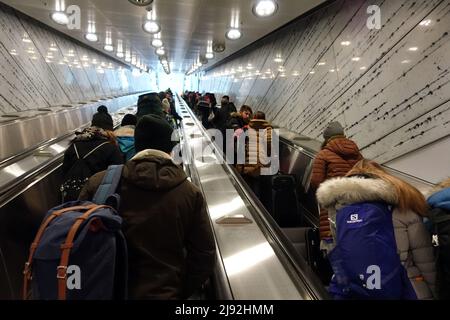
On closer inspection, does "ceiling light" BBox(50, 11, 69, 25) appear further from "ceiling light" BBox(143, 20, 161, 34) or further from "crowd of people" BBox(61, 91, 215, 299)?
"crowd of people" BBox(61, 91, 215, 299)

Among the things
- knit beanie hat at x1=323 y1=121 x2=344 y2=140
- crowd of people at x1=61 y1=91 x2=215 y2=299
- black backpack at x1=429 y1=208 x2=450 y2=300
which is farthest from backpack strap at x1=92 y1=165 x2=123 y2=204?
knit beanie hat at x1=323 y1=121 x2=344 y2=140

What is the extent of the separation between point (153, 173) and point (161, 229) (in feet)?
0.96

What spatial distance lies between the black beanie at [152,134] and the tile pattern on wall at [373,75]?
9.75 ft

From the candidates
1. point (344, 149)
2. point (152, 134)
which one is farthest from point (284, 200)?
point (152, 134)

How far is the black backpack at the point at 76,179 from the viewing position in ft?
9.54

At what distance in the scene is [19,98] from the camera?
7535 millimetres

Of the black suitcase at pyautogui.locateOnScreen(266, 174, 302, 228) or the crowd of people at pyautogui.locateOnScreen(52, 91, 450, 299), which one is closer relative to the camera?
the crowd of people at pyautogui.locateOnScreen(52, 91, 450, 299)

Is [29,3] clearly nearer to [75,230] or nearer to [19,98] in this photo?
[19,98]

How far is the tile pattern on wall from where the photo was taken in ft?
11.6

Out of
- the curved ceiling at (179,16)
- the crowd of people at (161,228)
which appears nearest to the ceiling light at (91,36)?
the curved ceiling at (179,16)

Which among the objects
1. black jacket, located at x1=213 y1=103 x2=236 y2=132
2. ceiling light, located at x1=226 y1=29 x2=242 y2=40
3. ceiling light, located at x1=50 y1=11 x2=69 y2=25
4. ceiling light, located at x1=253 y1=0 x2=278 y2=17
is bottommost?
black jacket, located at x1=213 y1=103 x2=236 y2=132

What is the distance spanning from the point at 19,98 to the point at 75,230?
773 centimetres

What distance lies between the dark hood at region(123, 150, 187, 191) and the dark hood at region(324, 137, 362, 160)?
2.39 m
